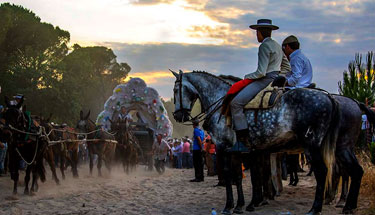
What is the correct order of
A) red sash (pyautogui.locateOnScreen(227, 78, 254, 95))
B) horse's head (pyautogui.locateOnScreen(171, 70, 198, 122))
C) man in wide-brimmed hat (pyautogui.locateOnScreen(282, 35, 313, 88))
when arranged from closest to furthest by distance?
red sash (pyautogui.locateOnScreen(227, 78, 254, 95)) → man in wide-brimmed hat (pyautogui.locateOnScreen(282, 35, 313, 88)) → horse's head (pyautogui.locateOnScreen(171, 70, 198, 122))

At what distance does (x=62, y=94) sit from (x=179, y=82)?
29856 mm

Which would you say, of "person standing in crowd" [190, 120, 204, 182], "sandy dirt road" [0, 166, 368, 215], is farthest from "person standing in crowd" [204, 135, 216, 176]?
"sandy dirt road" [0, 166, 368, 215]

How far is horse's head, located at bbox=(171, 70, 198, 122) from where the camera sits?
9.55m

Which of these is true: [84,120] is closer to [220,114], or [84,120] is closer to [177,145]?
[220,114]

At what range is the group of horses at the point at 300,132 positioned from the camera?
26.0ft

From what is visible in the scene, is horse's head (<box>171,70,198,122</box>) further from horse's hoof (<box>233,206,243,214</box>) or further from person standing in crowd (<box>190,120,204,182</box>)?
person standing in crowd (<box>190,120,204,182</box>)

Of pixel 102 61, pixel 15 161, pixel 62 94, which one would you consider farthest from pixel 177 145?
pixel 102 61

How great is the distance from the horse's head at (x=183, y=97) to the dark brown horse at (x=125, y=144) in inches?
430

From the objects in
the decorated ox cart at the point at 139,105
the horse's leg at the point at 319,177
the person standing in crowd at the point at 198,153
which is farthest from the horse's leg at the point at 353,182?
the decorated ox cart at the point at 139,105

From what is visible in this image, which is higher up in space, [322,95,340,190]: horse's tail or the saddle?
the saddle

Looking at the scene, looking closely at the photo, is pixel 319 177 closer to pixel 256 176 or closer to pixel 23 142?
pixel 256 176

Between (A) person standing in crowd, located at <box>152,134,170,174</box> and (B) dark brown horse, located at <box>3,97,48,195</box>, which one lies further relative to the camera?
(A) person standing in crowd, located at <box>152,134,170,174</box>

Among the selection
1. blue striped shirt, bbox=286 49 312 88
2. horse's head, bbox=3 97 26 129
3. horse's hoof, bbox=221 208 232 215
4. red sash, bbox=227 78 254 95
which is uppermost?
blue striped shirt, bbox=286 49 312 88

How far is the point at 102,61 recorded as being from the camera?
65.6m
